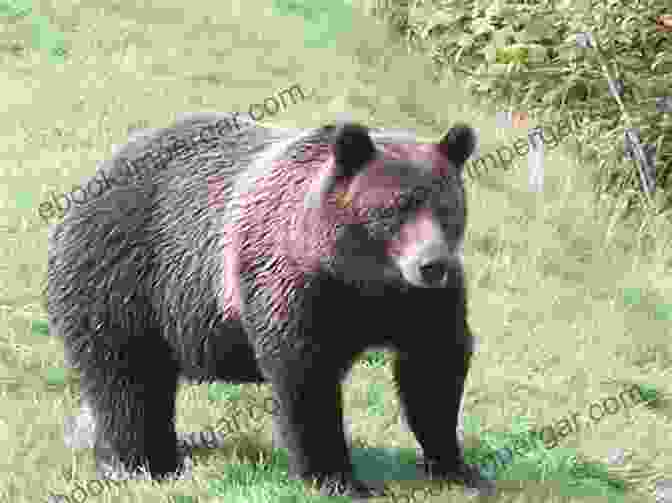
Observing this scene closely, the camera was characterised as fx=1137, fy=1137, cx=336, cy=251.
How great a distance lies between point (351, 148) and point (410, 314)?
2.46 ft

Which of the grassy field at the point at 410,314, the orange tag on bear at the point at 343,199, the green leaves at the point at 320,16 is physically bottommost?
the grassy field at the point at 410,314

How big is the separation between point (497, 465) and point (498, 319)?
10.4ft

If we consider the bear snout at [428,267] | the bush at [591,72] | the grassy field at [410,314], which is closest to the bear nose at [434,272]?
the bear snout at [428,267]

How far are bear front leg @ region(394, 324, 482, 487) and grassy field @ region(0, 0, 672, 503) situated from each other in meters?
0.07

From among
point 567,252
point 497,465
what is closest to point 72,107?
point 567,252

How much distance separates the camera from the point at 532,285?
9844 mm

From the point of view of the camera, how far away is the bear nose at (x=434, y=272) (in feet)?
14.1

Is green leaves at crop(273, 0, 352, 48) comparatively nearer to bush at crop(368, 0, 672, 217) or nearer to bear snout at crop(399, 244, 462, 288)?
bush at crop(368, 0, 672, 217)

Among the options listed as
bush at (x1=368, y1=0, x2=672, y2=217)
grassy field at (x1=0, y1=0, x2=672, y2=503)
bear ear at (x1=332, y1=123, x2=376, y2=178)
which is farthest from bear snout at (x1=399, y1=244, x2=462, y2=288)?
bush at (x1=368, y1=0, x2=672, y2=217)

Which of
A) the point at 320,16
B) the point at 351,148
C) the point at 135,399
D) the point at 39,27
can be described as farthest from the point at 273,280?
the point at 320,16

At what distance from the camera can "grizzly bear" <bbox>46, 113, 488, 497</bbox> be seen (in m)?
4.56

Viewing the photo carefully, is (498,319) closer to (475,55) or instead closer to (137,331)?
(137,331)

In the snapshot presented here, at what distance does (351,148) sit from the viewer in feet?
15.0

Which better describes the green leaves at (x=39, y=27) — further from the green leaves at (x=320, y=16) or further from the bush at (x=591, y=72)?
the bush at (x=591, y=72)
